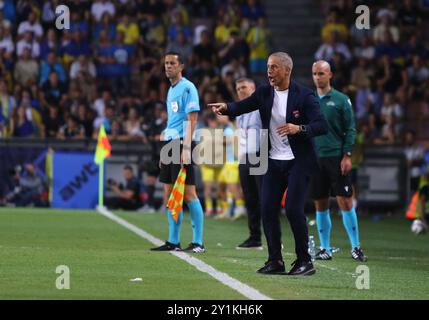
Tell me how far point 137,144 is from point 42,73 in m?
3.76

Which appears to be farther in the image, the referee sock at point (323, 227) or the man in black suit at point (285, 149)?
the referee sock at point (323, 227)

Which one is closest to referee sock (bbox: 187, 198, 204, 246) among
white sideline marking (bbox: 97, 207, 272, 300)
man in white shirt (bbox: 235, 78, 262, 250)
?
white sideline marking (bbox: 97, 207, 272, 300)

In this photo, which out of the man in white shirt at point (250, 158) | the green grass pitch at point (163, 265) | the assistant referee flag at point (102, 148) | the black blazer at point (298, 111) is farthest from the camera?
the assistant referee flag at point (102, 148)

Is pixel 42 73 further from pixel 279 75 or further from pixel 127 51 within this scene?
pixel 279 75

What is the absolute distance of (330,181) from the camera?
14547 mm

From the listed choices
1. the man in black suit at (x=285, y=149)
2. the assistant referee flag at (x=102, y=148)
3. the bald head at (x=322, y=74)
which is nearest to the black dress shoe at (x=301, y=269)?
the man in black suit at (x=285, y=149)

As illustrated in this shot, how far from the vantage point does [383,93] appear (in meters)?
28.9

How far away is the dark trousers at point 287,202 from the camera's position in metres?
11.4

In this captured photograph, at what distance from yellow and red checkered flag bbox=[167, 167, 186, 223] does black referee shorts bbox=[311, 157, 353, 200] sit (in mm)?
1660

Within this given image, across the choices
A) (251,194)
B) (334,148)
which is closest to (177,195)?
(334,148)

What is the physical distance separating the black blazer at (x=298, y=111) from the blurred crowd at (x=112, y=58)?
1523 cm

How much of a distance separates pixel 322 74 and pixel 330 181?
1.33 meters

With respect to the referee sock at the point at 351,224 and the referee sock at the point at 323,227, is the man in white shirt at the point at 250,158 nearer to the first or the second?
the referee sock at the point at 323,227

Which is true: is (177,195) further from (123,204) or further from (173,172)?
(123,204)
